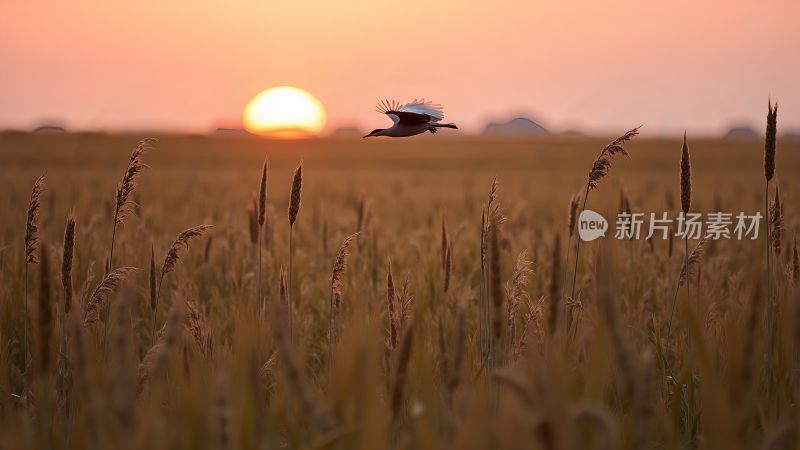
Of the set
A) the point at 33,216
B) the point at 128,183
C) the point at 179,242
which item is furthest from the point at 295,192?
the point at 33,216

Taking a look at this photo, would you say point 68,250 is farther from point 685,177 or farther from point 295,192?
point 685,177

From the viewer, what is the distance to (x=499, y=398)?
77.9 inches

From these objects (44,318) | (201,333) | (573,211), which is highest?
(573,211)

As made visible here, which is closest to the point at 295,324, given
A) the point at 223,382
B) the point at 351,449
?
the point at 351,449

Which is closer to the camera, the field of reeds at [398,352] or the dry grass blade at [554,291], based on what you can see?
the field of reeds at [398,352]

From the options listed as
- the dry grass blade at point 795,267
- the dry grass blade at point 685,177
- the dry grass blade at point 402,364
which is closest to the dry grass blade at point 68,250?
the dry grass blade at point 402,364

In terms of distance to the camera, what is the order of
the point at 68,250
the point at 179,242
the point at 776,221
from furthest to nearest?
1. the point at 776,221
2. the point at 179,242
3. the point at 68,250

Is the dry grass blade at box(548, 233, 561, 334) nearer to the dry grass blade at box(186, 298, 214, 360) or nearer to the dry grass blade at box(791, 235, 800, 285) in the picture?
the dry grass blade at box(186, 298, 214, 360)

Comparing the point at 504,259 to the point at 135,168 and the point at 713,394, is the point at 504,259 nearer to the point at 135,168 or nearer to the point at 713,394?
the point at 135,168

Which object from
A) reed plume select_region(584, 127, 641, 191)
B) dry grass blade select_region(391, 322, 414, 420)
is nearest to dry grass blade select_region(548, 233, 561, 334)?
dry grass blade select_region(391, 322, 414, 420)

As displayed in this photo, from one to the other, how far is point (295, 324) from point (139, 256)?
2068 mm

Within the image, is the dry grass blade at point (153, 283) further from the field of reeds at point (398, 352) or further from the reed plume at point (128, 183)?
the reed plume at point (128, 183)

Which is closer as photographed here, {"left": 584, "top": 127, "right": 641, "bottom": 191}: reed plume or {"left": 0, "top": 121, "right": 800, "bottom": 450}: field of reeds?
{"left": 0, "top": 121, "right": 800, "bottom": 450}: field of reeds

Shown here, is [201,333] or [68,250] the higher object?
[68,250]
